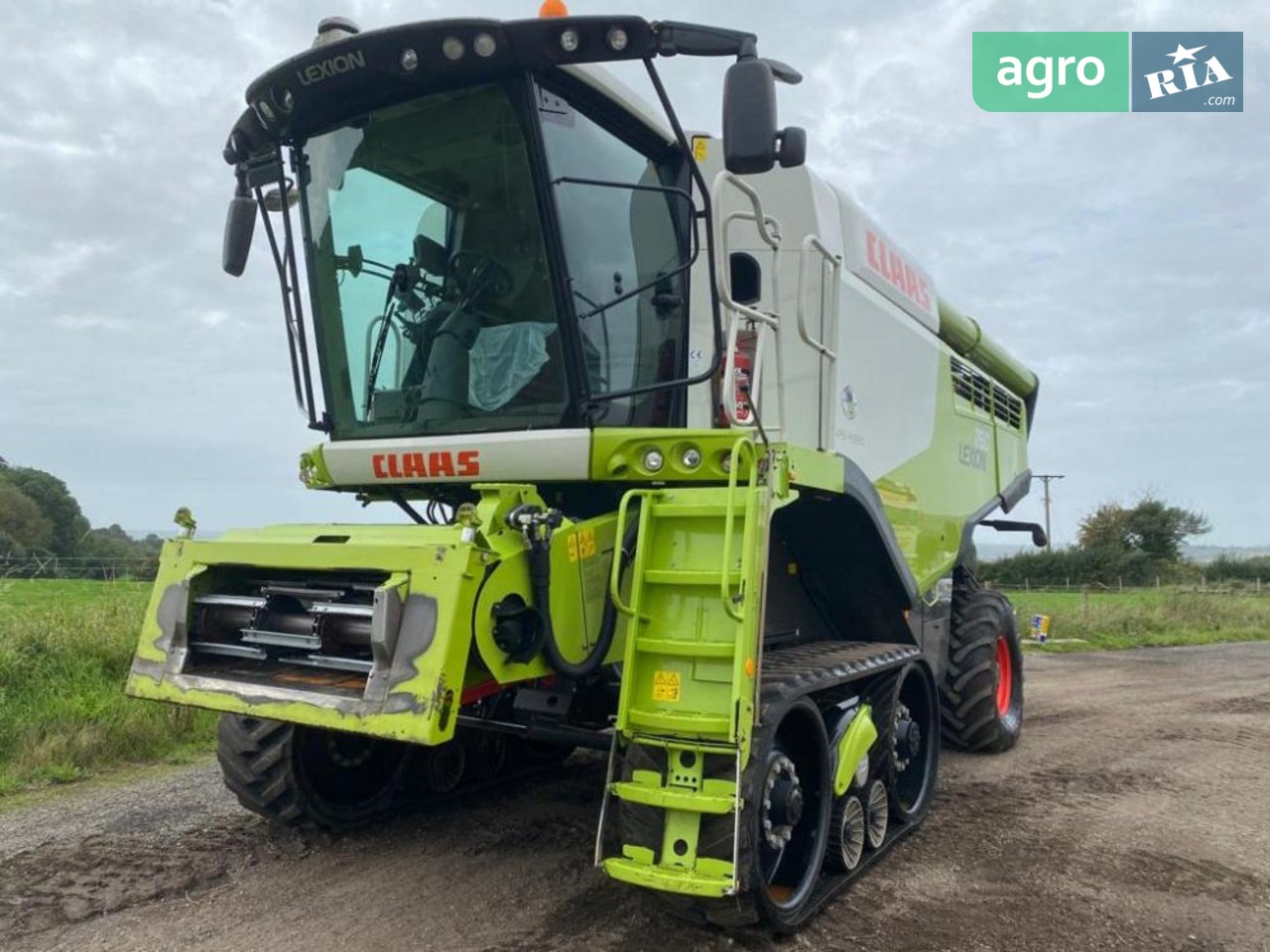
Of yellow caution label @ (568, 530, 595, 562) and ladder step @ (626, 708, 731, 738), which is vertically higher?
yellow caution label @ (568, 530, 595, 562)

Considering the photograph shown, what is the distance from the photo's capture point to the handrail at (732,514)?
10.4ft

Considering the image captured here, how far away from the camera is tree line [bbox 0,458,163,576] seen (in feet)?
88.9

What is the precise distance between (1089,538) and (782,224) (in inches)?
1975

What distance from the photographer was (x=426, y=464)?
13.6 ft

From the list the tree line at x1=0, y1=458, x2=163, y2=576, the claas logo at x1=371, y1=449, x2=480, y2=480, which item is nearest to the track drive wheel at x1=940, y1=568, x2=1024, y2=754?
the claas logo at x1=371, y1=449, x2=480, y2=480

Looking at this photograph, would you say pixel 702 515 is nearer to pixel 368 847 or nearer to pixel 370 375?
pixel 370 375

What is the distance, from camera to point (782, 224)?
4.75m

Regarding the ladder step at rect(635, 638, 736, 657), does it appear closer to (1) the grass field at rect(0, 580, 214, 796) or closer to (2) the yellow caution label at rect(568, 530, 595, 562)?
(2) the yellow caution label at rect(568, 530, 595, 562)

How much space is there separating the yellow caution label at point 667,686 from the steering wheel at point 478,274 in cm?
172

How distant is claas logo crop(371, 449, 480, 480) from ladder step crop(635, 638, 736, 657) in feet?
3.67

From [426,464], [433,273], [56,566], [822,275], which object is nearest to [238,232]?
[433,273]

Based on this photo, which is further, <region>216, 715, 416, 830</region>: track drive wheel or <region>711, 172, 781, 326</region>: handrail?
<region>216, 715, 416, 830</region>: track drive wheel

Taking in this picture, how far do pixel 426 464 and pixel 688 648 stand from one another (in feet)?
4.93

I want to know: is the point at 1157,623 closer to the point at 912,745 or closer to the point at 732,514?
the point at 912,745
